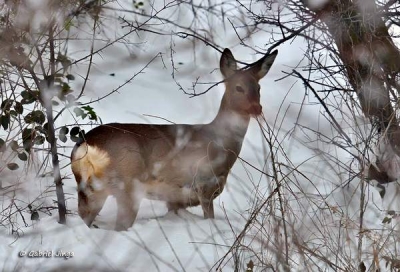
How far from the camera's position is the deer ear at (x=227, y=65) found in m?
5.54

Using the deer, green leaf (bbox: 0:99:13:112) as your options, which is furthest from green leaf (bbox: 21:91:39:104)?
the deer

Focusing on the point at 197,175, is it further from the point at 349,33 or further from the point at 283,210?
the point at 283,210

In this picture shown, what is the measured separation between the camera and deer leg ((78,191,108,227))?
15.6ft

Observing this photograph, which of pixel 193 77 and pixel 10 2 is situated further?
pixel 193 77

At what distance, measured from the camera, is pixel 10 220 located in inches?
167

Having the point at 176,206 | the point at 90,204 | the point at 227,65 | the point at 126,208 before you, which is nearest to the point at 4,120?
the point at 90,204

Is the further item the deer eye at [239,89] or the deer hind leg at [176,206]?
the deer eye at [239,89]

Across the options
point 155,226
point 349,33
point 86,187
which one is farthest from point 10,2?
point 349,33

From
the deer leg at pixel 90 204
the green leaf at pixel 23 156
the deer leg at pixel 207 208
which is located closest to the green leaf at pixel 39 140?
the green leaf at pixel 23 156

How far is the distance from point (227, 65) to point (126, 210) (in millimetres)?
1438

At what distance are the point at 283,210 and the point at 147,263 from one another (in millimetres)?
917

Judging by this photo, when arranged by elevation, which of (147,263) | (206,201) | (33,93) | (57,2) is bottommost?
(147,263)

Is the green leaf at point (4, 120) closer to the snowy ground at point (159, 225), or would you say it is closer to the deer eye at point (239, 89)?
the snowy ground at point (159, 225)

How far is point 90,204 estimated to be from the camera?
4816mm
